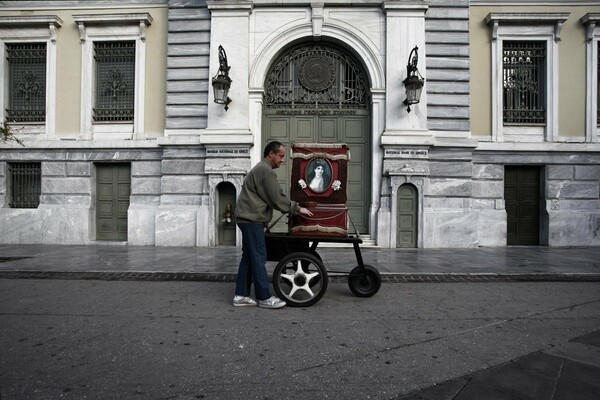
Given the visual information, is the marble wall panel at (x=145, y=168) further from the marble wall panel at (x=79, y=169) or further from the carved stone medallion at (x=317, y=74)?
the carved stone medallion at (x=317, y=74)

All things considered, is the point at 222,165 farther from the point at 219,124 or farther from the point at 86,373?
the point at 86,373

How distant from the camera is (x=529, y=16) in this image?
12.0 meters

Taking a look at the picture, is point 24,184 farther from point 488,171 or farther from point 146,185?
point 488,171

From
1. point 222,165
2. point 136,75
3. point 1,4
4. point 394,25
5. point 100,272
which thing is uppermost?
point 1,4

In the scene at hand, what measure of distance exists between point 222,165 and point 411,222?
5.78 meters

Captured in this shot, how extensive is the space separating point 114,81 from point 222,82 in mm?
4267

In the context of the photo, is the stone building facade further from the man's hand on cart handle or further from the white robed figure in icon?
the man's hand on cart handle

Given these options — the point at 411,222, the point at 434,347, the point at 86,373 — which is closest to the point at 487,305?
the point at 434,347

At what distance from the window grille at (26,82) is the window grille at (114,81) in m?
1.95

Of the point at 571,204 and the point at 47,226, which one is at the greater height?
the point at 571,204

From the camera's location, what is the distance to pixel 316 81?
12.2 m

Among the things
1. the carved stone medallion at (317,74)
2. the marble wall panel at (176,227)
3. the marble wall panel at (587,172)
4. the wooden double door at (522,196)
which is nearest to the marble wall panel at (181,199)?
the marble wall panel at (176,227)

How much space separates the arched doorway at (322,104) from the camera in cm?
1214

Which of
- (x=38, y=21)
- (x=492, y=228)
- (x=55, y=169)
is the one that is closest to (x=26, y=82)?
(x=38, y=21)
